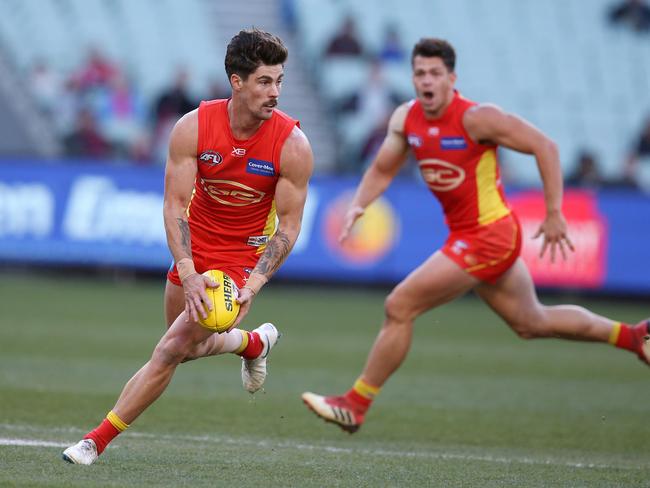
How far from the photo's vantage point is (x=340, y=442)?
8.18m

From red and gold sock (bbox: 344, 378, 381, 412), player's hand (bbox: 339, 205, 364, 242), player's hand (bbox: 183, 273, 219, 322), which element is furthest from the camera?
player's hand (bbox: 339, 205, 364, 242)

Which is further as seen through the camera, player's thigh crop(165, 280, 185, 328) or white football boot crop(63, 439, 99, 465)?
Answer: player's thigh crop(165, 280, 185, 328)

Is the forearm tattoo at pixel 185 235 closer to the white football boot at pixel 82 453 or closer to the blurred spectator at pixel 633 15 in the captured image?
the white football boot at pixel 82 453

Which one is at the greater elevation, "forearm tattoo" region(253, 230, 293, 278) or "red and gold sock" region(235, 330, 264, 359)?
"forearm tattoo" region(253, 230, 293, 278)

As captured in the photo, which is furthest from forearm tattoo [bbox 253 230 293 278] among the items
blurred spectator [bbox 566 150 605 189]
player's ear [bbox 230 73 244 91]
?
blurred spectator [bbox 566 150 605 189]

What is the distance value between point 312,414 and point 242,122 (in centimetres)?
314

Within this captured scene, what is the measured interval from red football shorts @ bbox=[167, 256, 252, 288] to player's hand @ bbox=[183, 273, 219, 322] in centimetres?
43

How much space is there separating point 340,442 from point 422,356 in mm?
4901

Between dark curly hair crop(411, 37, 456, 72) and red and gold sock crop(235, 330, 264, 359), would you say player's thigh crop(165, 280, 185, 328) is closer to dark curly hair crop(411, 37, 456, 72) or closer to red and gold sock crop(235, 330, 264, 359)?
red and gold sock crop(235, 330, 264, 359)

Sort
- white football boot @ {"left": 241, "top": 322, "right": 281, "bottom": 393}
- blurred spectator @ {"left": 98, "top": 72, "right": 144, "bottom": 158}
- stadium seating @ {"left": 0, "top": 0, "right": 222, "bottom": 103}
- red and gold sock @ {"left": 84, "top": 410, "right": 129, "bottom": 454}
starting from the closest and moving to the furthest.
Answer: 1. red and gold sock @ {"left": 84, "top": 410, "right": 129, "bottom": 454}
2. white football boot @ {"left": 241, "top": 322, "right": 281, "bottom": 393}
3. blurred spectator @ {"left": 98, "top": 72, "right": 144, "bottom": 158}
4. stadium seating @ {"left": 0, "top": 0, "right": 222, "bottom": 103}

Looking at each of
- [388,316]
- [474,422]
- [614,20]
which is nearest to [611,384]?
[474,422]

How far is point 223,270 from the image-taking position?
7031 mm

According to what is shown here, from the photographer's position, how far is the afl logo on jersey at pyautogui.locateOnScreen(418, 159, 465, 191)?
8539 mm

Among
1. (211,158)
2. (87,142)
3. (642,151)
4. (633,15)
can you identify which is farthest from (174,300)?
(633,15)
